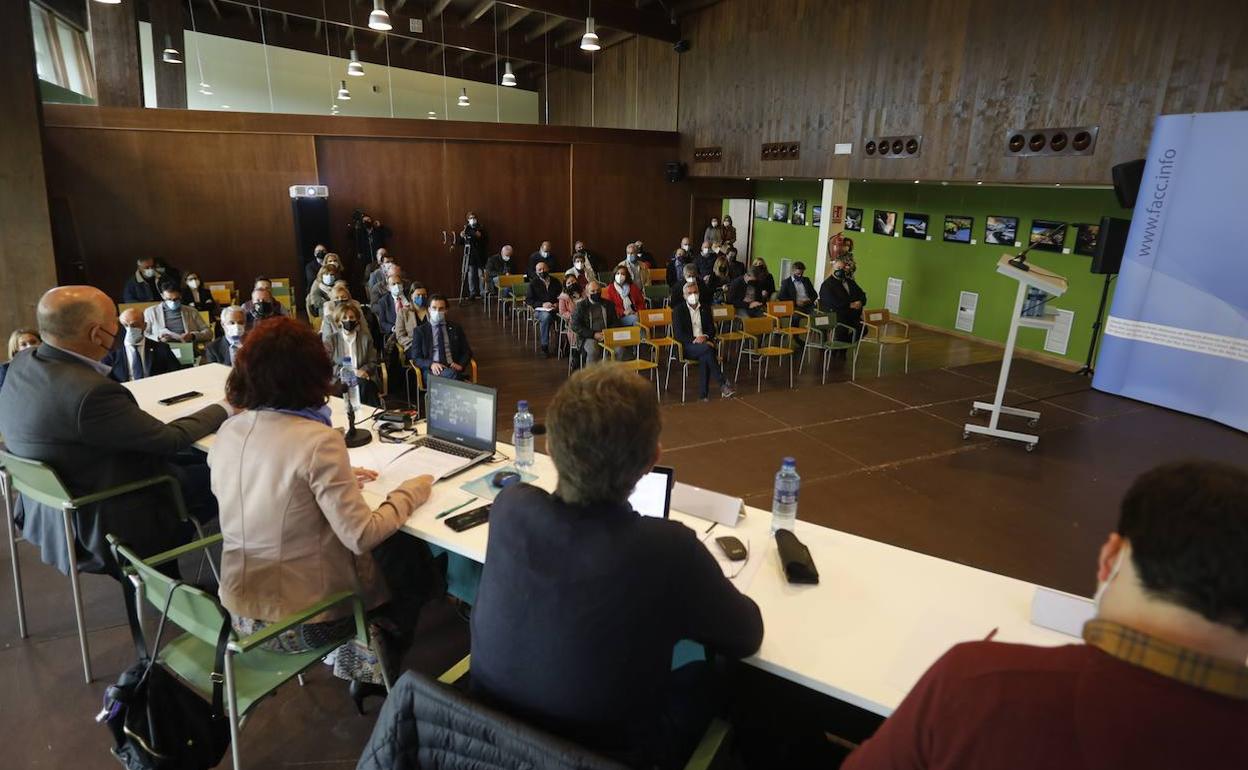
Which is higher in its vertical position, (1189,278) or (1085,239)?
(1085,239)

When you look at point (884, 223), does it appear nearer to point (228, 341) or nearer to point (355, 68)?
point (355, 68)

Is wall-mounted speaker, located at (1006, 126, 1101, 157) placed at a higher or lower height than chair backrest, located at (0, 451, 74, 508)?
higher

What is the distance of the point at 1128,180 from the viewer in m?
6.70

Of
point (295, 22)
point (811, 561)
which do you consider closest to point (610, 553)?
point (811, 561)

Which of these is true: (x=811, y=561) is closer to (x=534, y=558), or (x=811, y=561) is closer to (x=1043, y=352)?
(x=534, y=558)

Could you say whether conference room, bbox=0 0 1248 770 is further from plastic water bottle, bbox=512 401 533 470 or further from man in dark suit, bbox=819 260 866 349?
man in dark suit, bbox=819 260 866 349

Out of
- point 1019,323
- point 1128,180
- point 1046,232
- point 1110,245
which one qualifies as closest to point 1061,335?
point 1046,232

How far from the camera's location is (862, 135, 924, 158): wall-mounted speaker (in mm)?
9156

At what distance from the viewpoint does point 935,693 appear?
1.04m

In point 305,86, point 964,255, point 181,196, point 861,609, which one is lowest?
point 861,609

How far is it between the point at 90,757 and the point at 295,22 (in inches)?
558

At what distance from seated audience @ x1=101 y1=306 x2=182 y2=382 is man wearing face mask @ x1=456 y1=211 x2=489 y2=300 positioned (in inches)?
309

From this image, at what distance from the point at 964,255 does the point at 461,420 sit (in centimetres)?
956

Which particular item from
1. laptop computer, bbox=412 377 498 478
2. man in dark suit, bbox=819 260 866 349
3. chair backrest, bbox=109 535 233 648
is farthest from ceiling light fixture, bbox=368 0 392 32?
chair backrest, bbox=109 535 233 648
